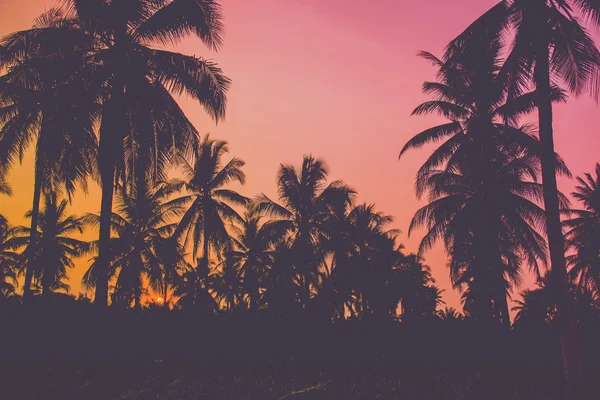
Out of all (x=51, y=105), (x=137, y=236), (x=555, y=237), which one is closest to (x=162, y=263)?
(x=137, y=236)

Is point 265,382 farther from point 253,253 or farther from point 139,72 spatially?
point 253,253

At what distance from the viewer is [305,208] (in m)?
26.7

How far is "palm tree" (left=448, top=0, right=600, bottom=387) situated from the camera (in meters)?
10.0

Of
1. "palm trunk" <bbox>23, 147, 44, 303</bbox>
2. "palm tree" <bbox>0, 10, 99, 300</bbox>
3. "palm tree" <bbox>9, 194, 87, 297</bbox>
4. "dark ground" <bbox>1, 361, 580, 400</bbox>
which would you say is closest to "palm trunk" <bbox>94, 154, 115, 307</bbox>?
"palm tree" <bbox>0, 10, 99, 300</bbox>

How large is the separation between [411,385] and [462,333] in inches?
135

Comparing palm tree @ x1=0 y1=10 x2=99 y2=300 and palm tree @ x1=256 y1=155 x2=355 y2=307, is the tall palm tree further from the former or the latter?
palm tree @ x1=0 y1=10 x2=99 y2=300

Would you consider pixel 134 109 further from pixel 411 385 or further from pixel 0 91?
pixel 411 385

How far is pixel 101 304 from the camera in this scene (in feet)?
39.2

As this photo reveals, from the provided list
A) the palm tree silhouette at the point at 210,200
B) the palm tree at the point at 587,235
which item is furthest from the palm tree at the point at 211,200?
the palm tree at the point at 587,235

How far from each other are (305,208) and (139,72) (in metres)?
15.1

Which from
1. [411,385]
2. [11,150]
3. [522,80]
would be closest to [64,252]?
[11,150]

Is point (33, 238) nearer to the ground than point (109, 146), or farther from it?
nearer to the ground

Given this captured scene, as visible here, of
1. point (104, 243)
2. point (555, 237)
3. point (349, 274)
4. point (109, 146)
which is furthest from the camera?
point (349, 274)

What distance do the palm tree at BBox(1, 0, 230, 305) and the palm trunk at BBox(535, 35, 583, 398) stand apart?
7841 mm
